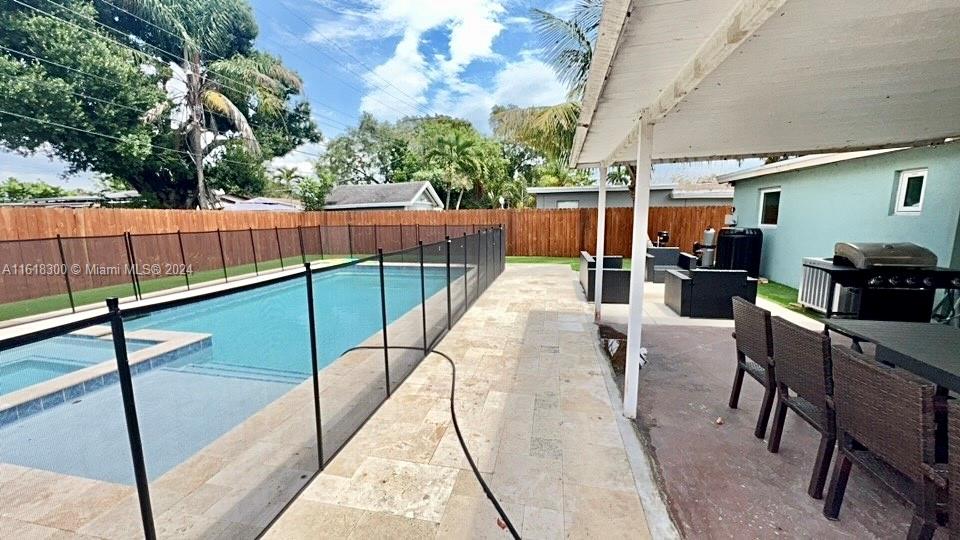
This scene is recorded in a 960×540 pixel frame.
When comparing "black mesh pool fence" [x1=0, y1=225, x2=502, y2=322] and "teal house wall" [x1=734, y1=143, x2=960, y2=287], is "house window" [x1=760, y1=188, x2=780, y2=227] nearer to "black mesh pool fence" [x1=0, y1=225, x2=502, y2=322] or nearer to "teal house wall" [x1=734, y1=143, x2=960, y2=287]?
"teal house wall" [x1=734, y1=143, x2=960, y2=287]

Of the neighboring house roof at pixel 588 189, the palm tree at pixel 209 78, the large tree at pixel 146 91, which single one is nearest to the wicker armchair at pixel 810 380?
the neighboring house roof at pixel 588 189

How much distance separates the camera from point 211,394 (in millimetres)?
3188

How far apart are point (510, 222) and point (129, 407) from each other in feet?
43.2

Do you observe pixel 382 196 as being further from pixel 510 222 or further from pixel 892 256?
pixel 892 256

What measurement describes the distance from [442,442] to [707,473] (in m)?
1.72

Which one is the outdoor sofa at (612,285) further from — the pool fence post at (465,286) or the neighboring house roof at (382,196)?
the neighboring house roof at (382,196)

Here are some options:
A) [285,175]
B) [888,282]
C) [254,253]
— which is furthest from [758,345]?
[285,175]

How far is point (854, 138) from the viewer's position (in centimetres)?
383

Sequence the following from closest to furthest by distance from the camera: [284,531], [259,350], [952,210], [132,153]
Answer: [284,531]
[259,350]
[952,210]
[132,153]

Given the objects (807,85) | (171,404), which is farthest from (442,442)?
(807,85)

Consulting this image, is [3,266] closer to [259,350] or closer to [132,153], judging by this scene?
[259,350]

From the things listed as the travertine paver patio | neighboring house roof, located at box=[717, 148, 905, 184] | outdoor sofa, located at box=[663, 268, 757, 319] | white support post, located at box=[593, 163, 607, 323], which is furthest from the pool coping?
neighboring house roof, located at box=[717, 148, 905, 184]

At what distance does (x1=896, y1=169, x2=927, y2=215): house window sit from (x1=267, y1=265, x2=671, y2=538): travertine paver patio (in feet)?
18.3

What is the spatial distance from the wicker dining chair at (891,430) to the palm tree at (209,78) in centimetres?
2167
